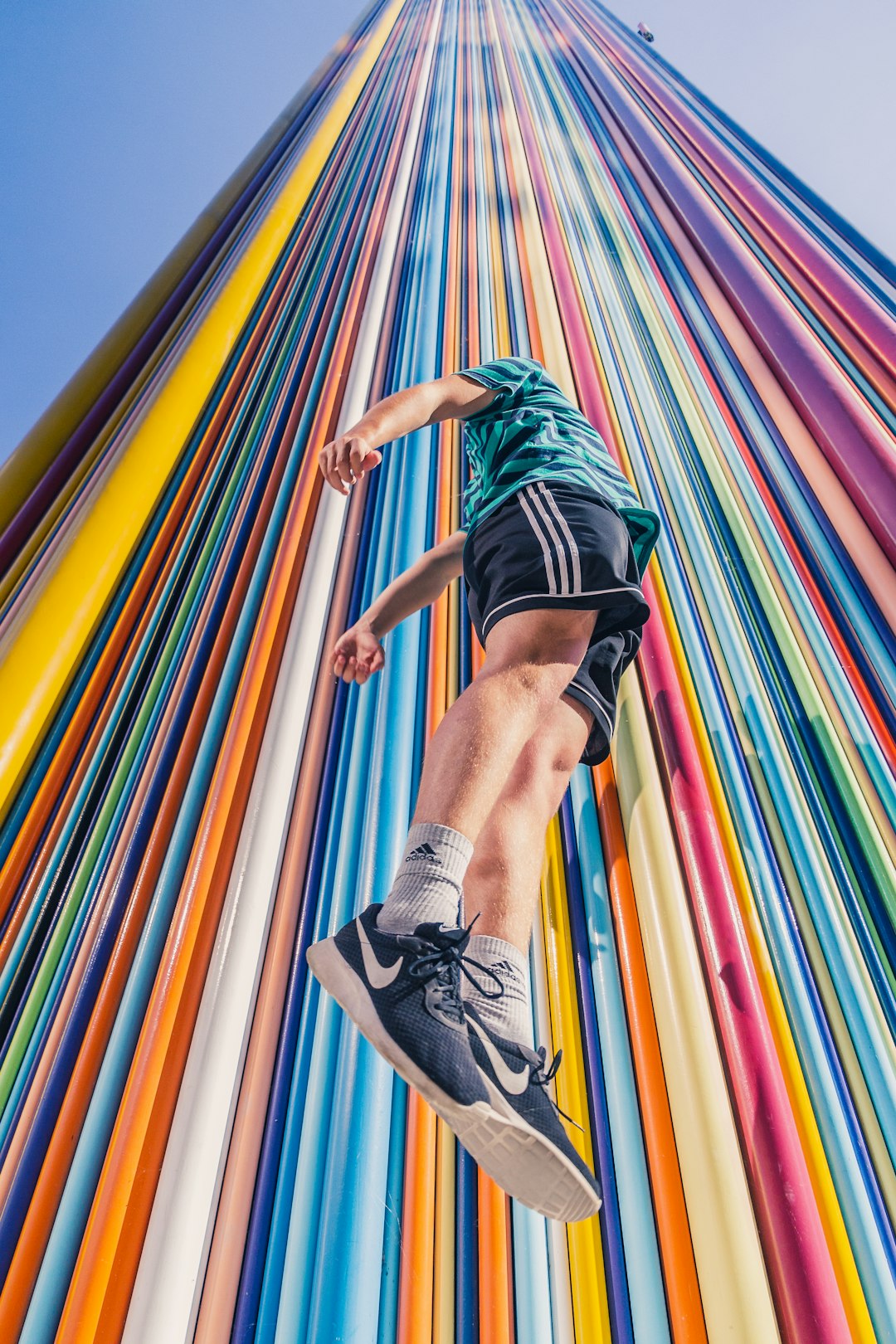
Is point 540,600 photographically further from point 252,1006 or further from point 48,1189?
point 48,1189

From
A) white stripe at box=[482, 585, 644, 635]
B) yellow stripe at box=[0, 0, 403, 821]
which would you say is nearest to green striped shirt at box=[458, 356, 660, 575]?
white stripe at box=[482, 585, 644, 635]

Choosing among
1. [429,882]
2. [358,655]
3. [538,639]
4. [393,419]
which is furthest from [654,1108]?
[393,419]

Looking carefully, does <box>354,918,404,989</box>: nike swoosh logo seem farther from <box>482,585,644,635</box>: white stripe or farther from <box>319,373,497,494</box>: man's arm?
<box>319,373,497,494</box>: man's arm

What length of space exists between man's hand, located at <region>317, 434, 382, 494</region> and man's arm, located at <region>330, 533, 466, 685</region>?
242mm

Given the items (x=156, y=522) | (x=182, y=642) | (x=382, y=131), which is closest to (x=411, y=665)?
(x=182, y=642)

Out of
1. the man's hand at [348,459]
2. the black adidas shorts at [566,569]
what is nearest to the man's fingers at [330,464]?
the man's hand at [348,459]

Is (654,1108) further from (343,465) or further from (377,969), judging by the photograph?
(343,465)

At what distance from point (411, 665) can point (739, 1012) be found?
60cm

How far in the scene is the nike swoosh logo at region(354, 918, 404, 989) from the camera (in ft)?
1.56

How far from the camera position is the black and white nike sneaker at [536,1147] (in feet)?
1.42

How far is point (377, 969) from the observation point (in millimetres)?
482

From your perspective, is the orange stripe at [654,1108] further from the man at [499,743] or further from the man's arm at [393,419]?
the man's arm at [393,419]

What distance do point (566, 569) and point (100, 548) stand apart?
450 millimetres

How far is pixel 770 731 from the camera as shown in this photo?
0.89 m
